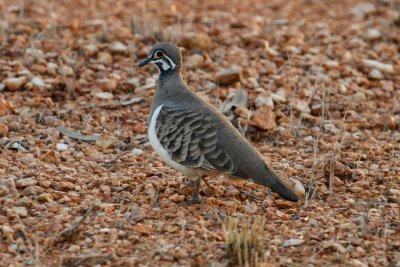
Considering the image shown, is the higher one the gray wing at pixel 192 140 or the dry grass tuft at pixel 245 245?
the gray wing at pixel 192 140

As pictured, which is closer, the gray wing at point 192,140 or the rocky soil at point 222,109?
the rocky soil at point 222,109

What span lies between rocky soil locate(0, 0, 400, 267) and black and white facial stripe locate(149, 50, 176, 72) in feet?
2.87

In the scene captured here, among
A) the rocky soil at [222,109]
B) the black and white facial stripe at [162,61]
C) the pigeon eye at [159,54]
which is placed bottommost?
the rocky soil at [222,109]

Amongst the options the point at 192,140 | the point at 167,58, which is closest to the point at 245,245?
the point at 192,140

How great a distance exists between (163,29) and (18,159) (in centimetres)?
390

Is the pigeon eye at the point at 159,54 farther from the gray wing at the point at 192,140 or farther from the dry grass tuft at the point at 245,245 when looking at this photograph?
the dry grass tuft at the point at 245,245

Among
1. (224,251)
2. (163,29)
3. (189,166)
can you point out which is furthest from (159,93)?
(163,29)

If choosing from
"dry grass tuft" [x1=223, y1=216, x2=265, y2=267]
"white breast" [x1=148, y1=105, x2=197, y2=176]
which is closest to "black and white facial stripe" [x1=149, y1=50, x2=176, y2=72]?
"white breast" [x1=148, y1=105, x2=197, y2=176]

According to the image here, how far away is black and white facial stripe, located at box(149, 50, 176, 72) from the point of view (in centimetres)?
729

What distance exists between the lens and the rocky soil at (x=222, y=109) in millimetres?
5801

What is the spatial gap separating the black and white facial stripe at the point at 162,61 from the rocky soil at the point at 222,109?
34.5 inches

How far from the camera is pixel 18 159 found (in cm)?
717

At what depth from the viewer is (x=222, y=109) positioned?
8.49 metres

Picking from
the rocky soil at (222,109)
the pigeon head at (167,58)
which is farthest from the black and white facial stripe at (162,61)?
the rocky soil at (222,109)
